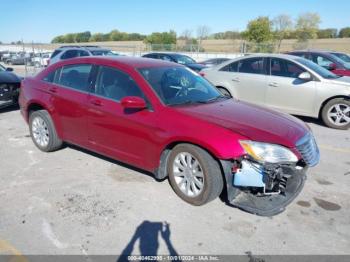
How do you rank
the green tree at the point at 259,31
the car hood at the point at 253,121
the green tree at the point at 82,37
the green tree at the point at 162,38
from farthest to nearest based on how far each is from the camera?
the green tree at the point at 82,37 → the green tree at the point at 162,38 → the green tree at the point at 259,31 → the car hood at the point at 253,121

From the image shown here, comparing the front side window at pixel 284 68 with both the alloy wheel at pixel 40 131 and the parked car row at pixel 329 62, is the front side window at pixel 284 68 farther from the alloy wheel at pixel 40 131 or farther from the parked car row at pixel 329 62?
the alloy wheel at pixel 40 131

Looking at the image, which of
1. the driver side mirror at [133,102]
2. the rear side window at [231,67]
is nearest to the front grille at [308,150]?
the driver side mirror at [133,102]

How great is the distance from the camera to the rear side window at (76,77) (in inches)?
180

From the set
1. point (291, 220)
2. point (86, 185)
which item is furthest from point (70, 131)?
point (291, 220)

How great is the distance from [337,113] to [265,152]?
487 centimetres

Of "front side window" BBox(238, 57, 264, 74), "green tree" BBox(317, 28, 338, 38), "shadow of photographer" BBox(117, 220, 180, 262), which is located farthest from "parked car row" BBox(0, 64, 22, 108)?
"green tree" BBox(317, 28, 338, 38)

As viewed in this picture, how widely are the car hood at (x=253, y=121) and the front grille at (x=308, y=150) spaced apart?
58 mm

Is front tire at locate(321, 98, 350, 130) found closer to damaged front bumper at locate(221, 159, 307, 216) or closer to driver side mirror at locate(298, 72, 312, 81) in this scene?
driver side mirror at locate(298, 72, 312, 81)

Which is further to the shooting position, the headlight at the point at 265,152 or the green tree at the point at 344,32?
the green tree at the point at 344,32

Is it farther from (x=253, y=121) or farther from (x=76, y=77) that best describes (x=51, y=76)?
(x=253, y=121)

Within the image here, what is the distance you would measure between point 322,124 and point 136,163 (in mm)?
5404

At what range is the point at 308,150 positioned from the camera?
3641 millimetres

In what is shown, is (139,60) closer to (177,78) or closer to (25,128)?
(177,78)

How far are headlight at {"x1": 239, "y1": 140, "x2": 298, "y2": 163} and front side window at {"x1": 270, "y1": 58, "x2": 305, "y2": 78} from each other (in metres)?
4.72
